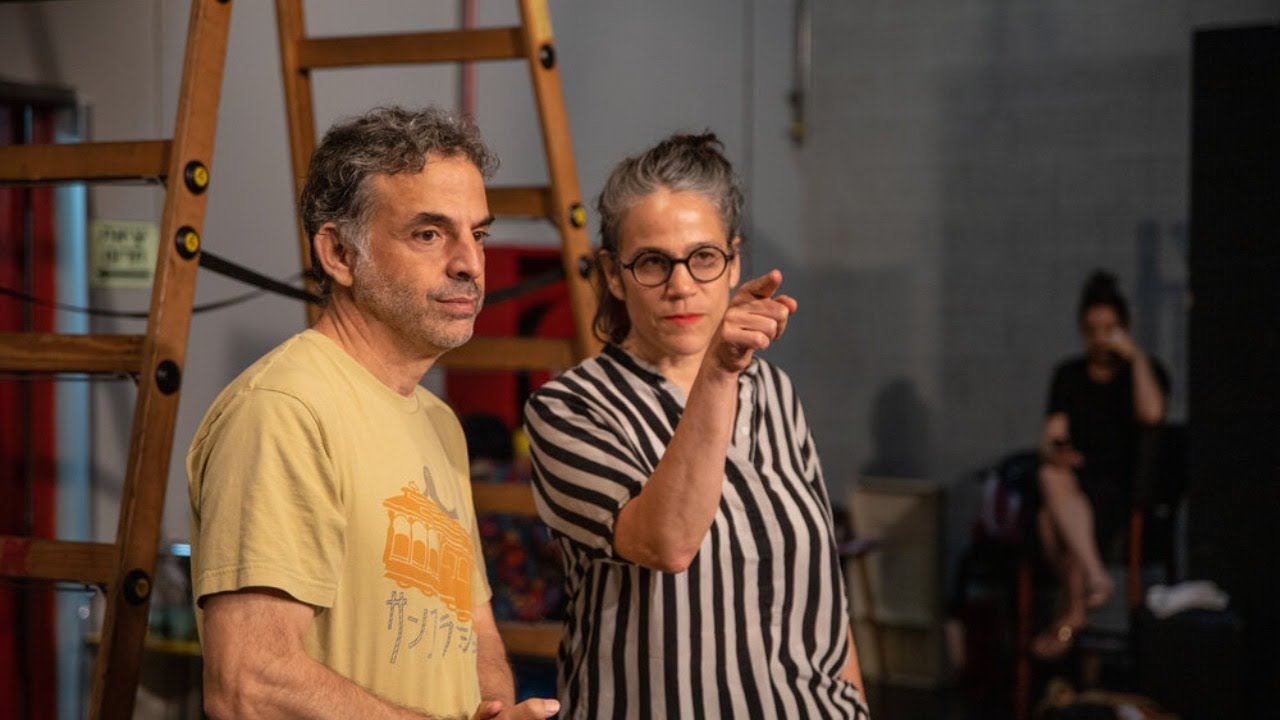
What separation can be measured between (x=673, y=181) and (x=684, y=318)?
19cm

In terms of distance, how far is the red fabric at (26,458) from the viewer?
9.62 feet

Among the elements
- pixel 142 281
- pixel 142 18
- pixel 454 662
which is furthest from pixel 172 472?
pixel 454 662

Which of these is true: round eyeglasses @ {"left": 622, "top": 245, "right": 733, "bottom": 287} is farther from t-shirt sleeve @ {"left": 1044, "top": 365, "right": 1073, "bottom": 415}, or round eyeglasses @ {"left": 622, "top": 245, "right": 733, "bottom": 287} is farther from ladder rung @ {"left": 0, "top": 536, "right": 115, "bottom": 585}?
t-shirt sleeve @ {"left": 1044, "top": 365, "right": 1073, "bottom": 415}

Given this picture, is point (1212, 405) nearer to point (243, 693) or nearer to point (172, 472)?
point (172, 472)

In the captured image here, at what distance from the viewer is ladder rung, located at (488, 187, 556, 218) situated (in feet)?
8.72

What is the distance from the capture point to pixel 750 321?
141 centimetres

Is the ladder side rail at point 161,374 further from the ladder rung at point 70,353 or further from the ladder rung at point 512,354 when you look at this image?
the ladder rung at point 512,354

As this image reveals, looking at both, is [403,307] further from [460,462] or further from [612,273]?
[612,273]

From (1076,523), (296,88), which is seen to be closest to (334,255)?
(296,88)

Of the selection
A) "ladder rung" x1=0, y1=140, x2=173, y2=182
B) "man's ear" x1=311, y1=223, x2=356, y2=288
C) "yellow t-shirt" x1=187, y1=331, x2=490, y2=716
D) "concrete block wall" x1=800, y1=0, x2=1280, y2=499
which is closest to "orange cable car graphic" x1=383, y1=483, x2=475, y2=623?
"yellow t-shirt" x1=187, y1=331, x2=490, y2=716

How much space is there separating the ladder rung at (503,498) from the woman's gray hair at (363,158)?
1.23m

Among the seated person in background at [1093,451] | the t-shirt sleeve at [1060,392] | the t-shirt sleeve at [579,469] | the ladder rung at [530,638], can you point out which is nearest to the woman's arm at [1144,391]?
the seated person in background at [1093,451]

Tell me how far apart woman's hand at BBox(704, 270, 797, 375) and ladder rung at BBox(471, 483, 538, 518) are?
121 cm

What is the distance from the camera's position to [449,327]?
4.56ft
